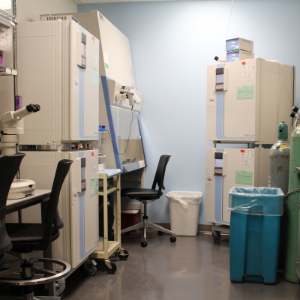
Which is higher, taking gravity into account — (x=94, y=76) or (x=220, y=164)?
(x=94, y=76)

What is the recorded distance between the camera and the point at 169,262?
3207mm

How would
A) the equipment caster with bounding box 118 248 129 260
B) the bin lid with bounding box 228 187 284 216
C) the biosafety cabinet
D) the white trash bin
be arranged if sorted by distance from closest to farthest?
1. the bin lid with bounding box 228 187 284 216
2. the equipment caster with bounding box 118 248 129 260
3. the biosafety cabinet
4. the white trash bin

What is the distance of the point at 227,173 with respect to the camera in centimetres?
380

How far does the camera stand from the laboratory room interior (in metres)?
2.41

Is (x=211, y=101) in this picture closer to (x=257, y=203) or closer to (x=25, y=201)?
(x=257, y=203)

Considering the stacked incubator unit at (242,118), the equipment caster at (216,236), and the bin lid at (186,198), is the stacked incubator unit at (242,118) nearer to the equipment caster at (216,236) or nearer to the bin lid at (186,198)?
the equipment caster at (216,236)

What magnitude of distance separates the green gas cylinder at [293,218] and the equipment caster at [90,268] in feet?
5.08

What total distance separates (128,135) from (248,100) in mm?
1386

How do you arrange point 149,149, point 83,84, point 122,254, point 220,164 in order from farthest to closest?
point 149,149
point 220,164
point 122,254
point 83,84

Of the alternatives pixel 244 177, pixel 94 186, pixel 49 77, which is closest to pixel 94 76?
pixel 49 77

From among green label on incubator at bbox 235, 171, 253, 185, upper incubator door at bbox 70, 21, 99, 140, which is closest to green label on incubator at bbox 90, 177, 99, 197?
upper incubator door at bbox 70, 21, 99, 140

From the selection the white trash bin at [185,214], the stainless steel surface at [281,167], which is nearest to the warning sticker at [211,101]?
the stainless steel surface at [281,167]

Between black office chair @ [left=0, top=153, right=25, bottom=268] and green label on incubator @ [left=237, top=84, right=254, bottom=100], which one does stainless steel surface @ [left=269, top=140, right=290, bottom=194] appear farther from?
black office chair @ [left=0, top=153, right=25, bottom=268]

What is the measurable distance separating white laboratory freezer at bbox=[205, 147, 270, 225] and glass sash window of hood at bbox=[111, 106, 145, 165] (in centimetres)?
89
